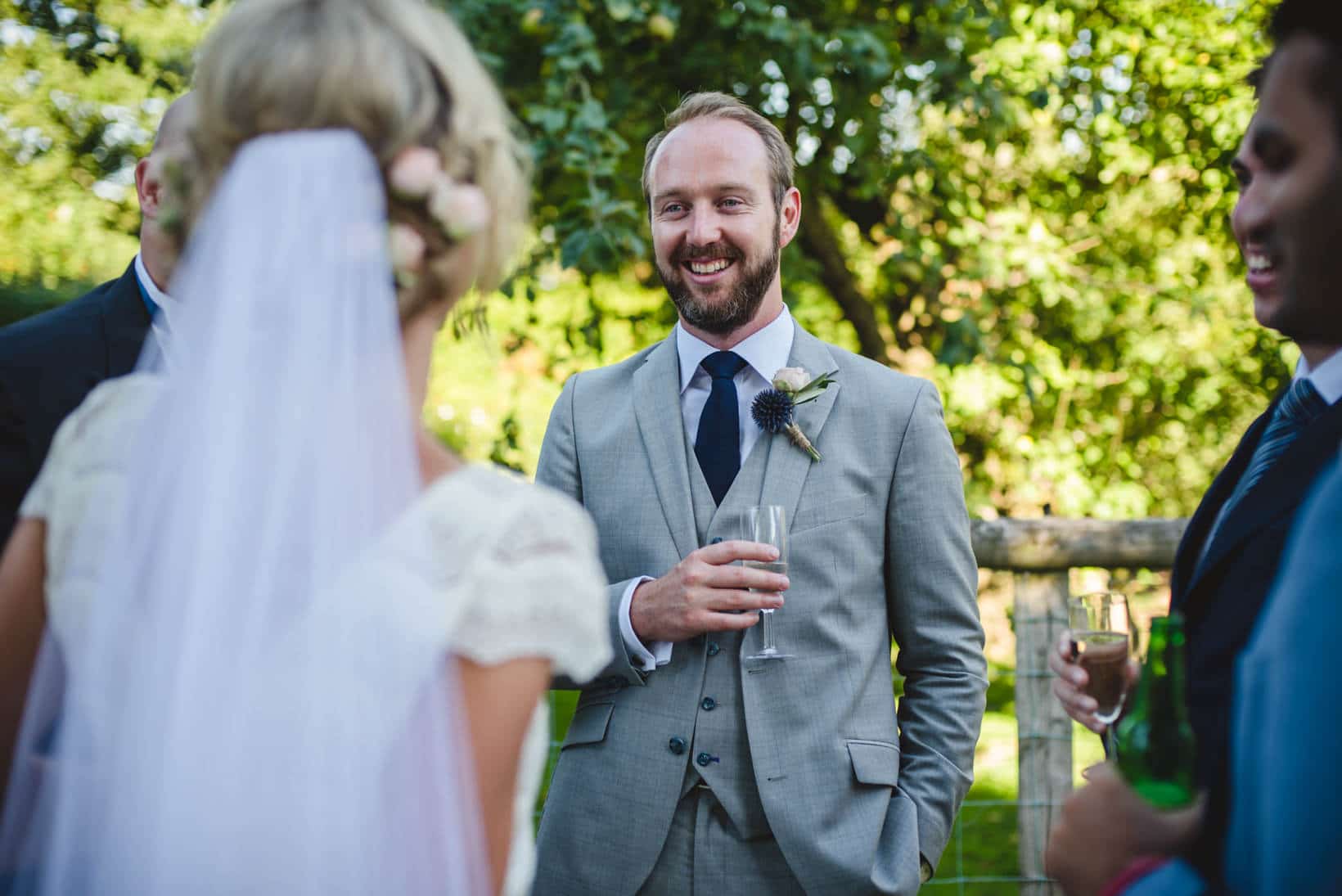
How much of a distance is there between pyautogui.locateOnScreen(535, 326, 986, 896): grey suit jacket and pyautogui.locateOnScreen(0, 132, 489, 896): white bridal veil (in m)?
1.18

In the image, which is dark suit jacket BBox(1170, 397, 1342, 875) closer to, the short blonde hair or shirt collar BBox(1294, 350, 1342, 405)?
shirt collar BBox(1294, 350, 1342, 405)

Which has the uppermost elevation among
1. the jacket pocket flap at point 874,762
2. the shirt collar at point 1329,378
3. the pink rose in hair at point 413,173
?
the pink rose in hair at point 413,173

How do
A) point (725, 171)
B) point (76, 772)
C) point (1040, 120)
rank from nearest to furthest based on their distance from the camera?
1. point (76, 772)
2. point (725, 171)
3. point (1040, 120)

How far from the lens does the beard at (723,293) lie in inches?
111

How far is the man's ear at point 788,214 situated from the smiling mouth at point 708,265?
230 millimetres

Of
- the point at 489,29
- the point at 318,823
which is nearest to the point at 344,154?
the point at 318,823

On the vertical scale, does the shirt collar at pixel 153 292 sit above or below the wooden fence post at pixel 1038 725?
above

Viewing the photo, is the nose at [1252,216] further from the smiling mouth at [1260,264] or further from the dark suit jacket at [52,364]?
the dark suit jacket at [52,364]

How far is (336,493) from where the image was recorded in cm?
137

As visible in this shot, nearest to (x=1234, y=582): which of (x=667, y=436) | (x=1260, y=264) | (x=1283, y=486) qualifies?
(x=1283, y=486)

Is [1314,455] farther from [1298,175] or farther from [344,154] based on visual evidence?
[344,154]

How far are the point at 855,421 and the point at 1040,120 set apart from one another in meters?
5.58

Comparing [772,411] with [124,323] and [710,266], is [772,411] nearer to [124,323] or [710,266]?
[710,266]

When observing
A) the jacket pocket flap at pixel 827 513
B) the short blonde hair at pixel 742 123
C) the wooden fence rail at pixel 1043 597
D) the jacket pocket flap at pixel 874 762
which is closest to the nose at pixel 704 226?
the short blonde hair at pixel 742 123
